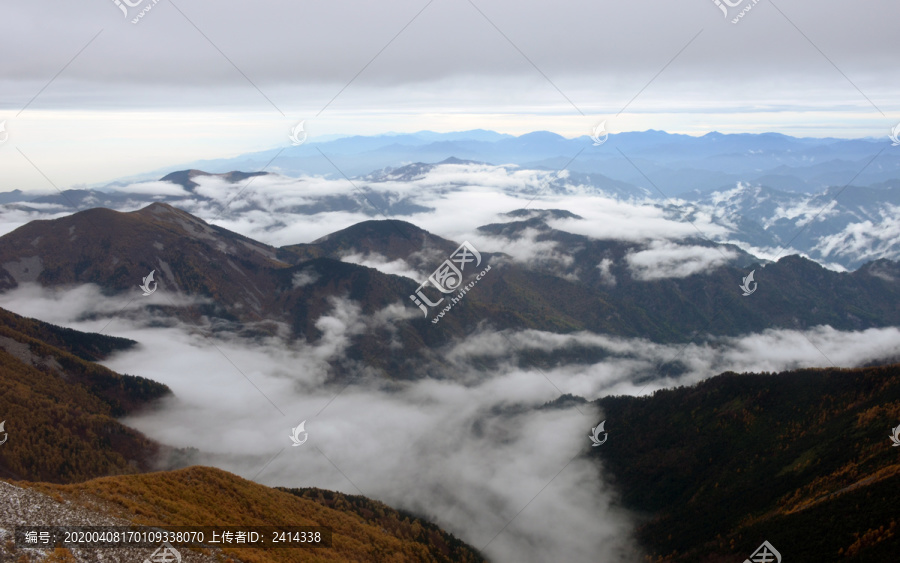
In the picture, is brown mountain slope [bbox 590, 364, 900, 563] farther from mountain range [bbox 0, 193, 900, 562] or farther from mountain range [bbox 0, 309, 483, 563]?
mountain range [bbox 0, 309, 483, 563]

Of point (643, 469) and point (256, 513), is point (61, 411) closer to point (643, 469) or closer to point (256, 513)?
point (256, 513)

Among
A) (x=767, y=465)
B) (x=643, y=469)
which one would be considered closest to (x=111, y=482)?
(x=767, y=465)

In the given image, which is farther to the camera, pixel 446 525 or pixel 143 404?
pixel 143 404

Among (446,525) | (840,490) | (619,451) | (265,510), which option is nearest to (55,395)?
(265,510)

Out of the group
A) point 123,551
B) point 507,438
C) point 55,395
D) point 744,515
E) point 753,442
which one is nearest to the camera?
point 123,551

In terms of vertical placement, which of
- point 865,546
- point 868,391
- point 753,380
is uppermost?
point 753,380

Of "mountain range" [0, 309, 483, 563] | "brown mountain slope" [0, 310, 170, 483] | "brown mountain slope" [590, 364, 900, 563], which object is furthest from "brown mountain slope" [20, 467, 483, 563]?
"brown mountain slope" [0, 310, 170, 483]

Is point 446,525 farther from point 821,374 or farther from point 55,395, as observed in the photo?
point 55,395
